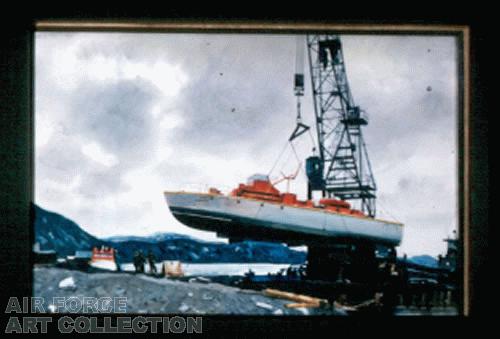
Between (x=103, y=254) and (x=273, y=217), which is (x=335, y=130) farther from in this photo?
(x=103, y=254)

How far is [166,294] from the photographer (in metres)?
4.46

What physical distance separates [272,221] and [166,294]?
3.44 ft

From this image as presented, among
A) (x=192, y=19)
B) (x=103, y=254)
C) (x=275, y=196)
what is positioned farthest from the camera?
(x=275, y=196)

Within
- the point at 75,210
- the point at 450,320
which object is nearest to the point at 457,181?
the point at 450,320

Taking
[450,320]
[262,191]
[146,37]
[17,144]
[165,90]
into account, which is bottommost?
[450,320]

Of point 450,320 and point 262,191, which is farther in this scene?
point 262,191

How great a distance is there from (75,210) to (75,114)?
2.52ft

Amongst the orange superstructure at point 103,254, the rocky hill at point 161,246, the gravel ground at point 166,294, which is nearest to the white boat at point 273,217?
the rocky hill at point 161,246

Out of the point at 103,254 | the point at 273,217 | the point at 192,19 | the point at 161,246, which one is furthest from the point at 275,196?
the point at 192,19

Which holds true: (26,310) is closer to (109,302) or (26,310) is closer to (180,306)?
(109,302)

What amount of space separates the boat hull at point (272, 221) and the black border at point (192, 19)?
2.15ft

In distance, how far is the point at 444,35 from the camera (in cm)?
439

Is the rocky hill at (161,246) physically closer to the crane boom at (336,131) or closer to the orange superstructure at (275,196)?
the orange superstructure at (275,196)

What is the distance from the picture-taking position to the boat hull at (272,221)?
4496mm
